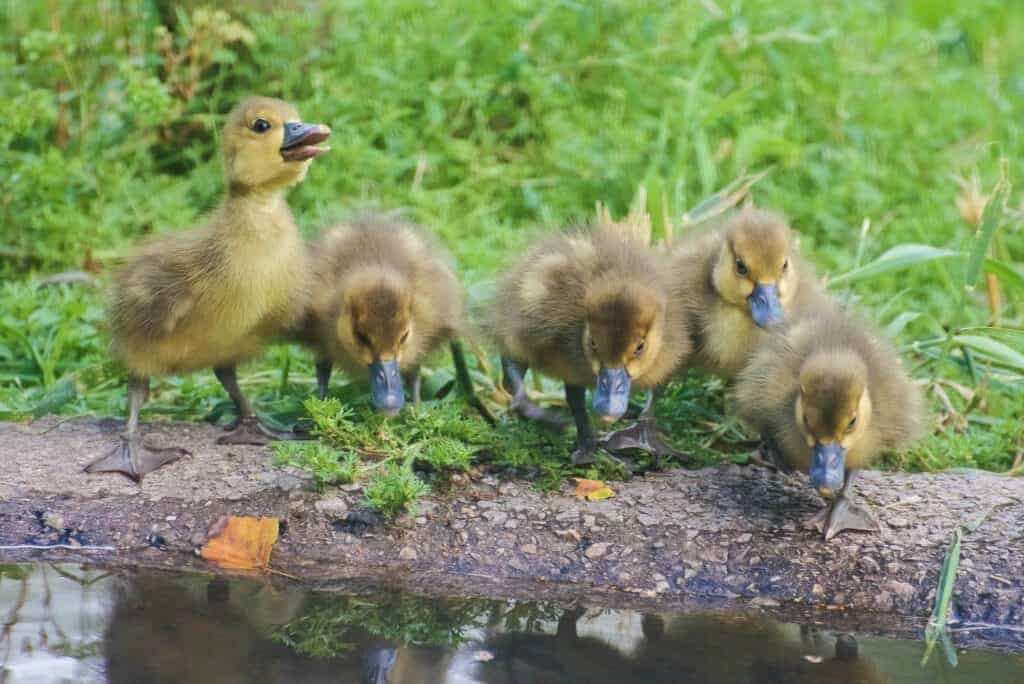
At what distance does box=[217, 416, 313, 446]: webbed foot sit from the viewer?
4.46 m

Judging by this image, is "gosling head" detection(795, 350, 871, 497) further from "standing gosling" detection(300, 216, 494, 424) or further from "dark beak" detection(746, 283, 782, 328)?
"standing gosling" detection(300, 216, 494, 424)

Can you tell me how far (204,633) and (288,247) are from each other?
1.41 m

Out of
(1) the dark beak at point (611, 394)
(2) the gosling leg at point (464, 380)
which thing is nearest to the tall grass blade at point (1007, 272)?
(1) the dark beak at point (611, 394)

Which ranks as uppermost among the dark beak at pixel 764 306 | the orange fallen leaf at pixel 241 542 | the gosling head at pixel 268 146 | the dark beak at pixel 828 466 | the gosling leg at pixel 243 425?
the gosling head at pixel 268 146

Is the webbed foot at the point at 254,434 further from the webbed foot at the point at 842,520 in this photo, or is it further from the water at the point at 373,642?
the webbed foot at the point at 842,520

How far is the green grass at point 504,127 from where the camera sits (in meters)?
6.02

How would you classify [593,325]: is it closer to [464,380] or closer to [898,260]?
[464,380]

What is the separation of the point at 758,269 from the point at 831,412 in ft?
2.62

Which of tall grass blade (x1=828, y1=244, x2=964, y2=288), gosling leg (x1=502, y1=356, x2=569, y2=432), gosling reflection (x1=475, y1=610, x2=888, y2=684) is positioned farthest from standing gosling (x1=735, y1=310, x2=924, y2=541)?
tall grass blade (x1=828, y1=244, x2=964, y2=288)

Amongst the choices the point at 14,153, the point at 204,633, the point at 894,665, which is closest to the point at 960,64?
the point at 14,153

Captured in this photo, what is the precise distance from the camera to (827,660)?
3.39 m

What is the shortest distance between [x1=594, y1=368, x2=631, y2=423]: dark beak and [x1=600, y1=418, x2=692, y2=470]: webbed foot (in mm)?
420

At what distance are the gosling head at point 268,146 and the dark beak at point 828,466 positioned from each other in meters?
1.70

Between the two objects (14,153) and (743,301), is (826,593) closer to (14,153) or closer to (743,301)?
(743,301)
